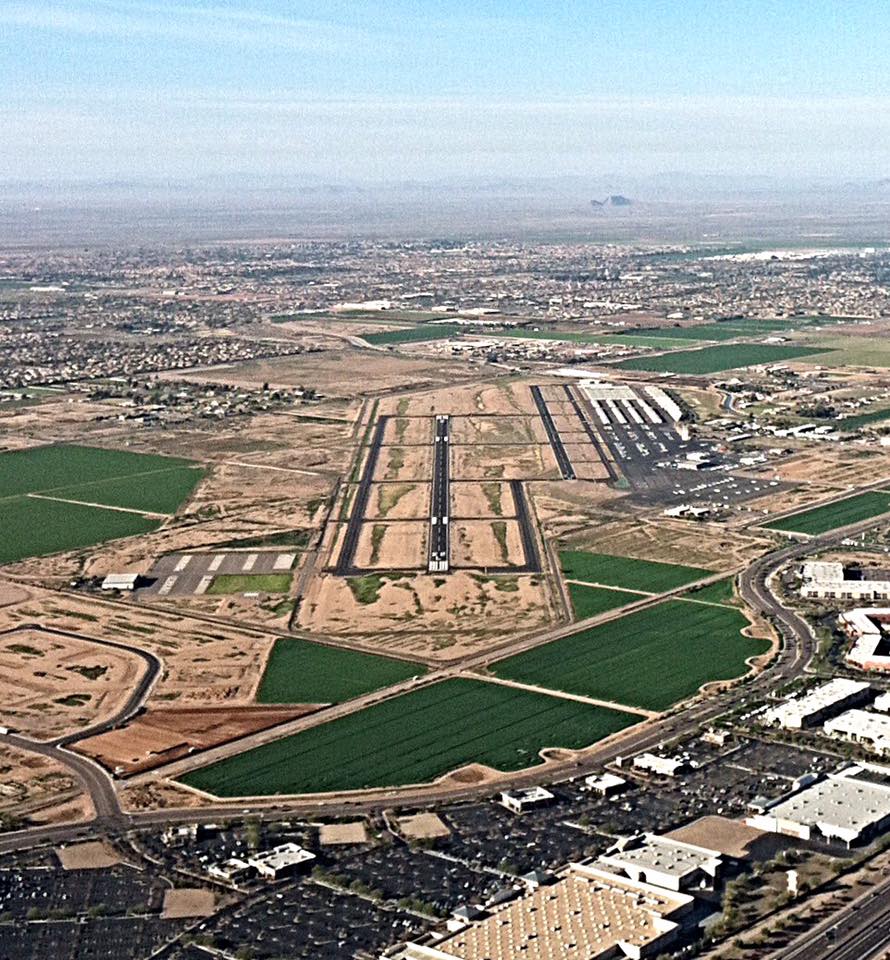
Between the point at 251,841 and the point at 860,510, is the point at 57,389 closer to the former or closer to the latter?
the point at 860,510

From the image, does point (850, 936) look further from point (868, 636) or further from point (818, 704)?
point (868, 636)

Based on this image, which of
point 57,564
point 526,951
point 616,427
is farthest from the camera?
point 616,427

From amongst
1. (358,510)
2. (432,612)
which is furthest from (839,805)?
(358,510)

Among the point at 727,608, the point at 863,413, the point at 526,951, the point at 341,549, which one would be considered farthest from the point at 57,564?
the point at 863,413

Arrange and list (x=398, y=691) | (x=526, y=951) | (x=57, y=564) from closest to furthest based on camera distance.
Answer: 1. (x=526, y=951)
2. (x=398, y=691)
3. (x=57, y=564)

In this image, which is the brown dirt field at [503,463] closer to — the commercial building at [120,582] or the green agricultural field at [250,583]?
the green agricultural field at [250,583]
